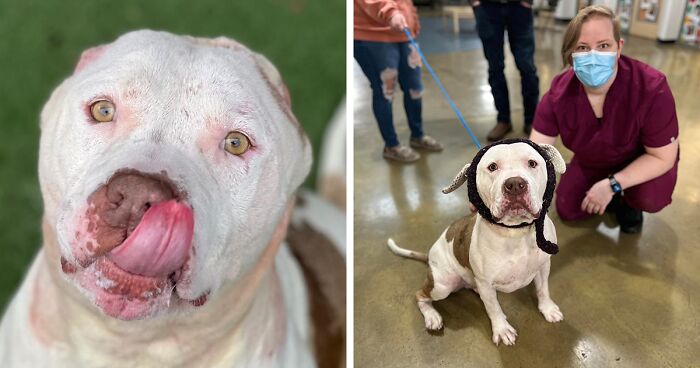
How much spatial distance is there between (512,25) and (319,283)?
0.69 meters

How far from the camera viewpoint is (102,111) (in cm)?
45

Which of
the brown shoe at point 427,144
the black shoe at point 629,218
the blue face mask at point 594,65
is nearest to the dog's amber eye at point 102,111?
the blue face mask at point 594,65

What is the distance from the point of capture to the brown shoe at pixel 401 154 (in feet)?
5.23

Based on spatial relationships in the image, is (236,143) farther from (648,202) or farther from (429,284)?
(648,202)

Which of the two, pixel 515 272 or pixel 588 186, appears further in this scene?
pixel 588 186

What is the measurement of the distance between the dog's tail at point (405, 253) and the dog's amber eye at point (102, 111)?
93 cm

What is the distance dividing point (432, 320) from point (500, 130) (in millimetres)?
428

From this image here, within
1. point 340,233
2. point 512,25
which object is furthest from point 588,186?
point 340,233

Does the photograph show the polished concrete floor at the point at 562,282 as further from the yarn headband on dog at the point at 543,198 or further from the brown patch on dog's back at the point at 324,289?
the brown patch on dog's back at the point at 324,289

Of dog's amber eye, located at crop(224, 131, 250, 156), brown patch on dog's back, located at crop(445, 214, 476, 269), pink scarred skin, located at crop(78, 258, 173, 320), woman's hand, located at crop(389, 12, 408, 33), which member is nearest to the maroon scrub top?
brown patch on dog's back, located at crop(445, 214, 476, 269)

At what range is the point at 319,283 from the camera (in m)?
0.68

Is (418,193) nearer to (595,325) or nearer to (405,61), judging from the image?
(405,61)

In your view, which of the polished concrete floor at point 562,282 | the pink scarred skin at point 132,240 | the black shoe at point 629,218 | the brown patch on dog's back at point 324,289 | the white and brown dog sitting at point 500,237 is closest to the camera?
the pink scarred skin at point 132,240

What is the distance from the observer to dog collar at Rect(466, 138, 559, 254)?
77cm
